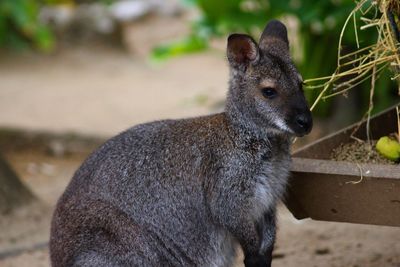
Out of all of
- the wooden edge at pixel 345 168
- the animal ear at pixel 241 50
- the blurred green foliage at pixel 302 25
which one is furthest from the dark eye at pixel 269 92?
the blurred green foliage at pixel 302 25

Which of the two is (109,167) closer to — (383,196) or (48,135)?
(383,196)

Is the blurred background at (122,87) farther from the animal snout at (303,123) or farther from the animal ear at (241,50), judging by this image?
the animal snout at (303,123)

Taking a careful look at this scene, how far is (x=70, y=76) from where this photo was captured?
17.1 m

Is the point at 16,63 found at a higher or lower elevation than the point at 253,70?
→ lower

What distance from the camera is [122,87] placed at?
1614 centimetres

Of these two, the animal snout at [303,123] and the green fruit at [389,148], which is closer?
the animal snout at [303,123]

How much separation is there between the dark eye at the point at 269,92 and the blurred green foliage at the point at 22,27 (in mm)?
6991

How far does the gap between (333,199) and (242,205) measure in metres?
0.55

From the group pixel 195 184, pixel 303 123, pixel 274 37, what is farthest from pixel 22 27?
pixel 303 123

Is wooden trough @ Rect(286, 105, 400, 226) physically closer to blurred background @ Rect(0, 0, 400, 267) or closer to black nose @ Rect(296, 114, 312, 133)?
black nose @ Rect(296, 114, 312, 133)

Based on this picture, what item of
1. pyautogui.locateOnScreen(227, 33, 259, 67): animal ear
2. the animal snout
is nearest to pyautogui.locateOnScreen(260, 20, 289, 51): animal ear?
pyautogui.locateOnScreen(227, 33, 259, 67): animal ear

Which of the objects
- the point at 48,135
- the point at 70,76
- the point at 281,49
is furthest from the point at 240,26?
the point at 70,76

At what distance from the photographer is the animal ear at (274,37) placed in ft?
18.8

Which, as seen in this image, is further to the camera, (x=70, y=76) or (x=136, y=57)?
(x=136, y=57)
